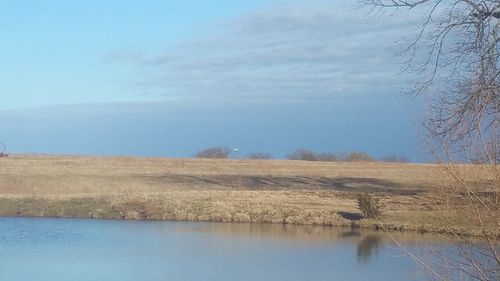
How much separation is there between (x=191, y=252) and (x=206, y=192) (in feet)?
39.4

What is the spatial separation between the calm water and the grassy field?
1289 mm

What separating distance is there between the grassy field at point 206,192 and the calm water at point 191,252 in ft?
4.23

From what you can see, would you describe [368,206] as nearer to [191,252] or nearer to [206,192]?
[206,192]

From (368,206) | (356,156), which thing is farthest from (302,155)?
(368,206)

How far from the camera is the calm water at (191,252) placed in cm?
1681

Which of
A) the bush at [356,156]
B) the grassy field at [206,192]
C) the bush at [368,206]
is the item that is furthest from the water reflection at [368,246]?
the bush at [356,156]

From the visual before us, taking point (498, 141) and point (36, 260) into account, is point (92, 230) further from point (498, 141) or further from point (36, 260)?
point (498, 141)

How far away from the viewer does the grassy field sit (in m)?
28.4

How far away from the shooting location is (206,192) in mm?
32219

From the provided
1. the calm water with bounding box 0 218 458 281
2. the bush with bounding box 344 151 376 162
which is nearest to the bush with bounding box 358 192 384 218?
the calm water with bounding box 0 218 458 281

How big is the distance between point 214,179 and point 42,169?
→ 32.6ft

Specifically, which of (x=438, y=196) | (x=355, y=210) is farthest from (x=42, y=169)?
(x=438, y=196)

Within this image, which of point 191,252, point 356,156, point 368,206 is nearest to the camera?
point 191,252

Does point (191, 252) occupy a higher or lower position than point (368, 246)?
higher
